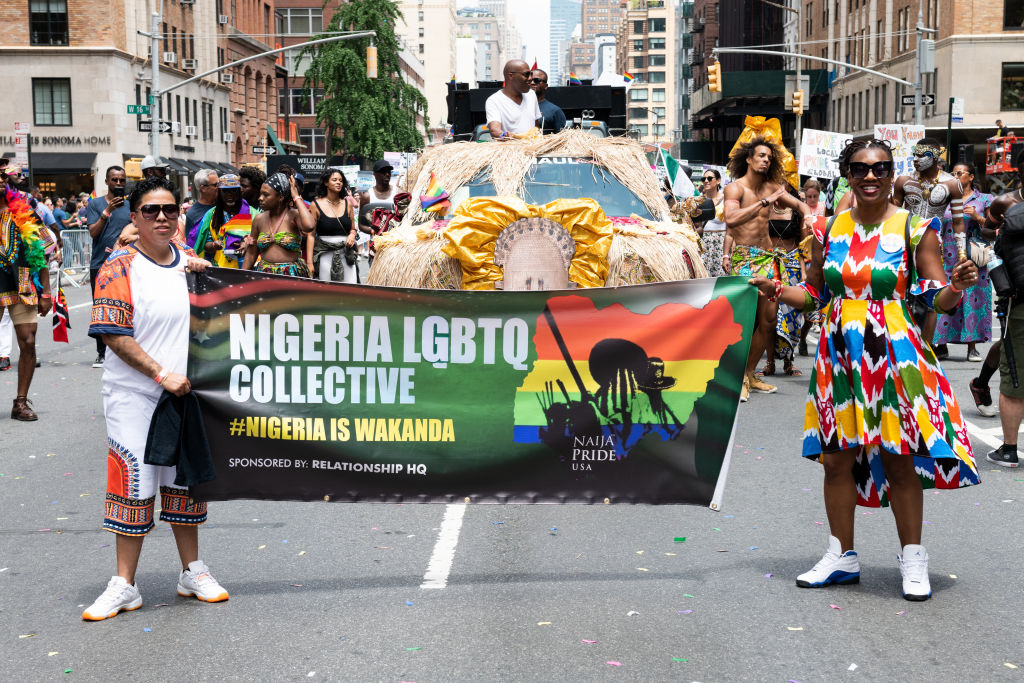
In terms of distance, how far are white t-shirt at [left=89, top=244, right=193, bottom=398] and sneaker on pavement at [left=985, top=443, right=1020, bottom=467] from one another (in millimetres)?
5657

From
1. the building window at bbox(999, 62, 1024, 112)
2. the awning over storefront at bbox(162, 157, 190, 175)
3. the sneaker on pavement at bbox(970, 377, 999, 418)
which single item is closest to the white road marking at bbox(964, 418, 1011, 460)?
the sneaker on pavement at bbox(970, 377, 999, 418)

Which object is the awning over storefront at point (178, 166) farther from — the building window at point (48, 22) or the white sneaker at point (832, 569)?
the white sneaker at point (832, 569)

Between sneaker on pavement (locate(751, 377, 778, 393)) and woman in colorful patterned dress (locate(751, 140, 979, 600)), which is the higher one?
woman in colorful patterned dress (locate(751, 140, 979, 600))

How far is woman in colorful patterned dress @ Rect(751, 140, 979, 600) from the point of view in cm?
543

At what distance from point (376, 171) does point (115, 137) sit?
127 ft

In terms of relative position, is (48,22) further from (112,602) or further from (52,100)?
(112,602)

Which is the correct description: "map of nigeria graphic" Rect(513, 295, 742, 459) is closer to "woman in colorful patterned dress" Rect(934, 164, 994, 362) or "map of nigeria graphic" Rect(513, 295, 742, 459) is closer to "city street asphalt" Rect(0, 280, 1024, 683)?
"city street asphalt" Rect(0, 280, 1024, 683)

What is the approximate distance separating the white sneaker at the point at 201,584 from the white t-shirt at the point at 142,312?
2.59 ft

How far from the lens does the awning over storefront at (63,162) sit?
51.6m

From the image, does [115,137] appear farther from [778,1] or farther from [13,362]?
[778,1]

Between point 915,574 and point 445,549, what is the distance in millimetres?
2230

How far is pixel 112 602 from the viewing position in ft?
17.5

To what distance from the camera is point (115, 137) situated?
51.8m

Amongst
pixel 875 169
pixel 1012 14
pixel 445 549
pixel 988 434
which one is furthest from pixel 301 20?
pixel 875 169
